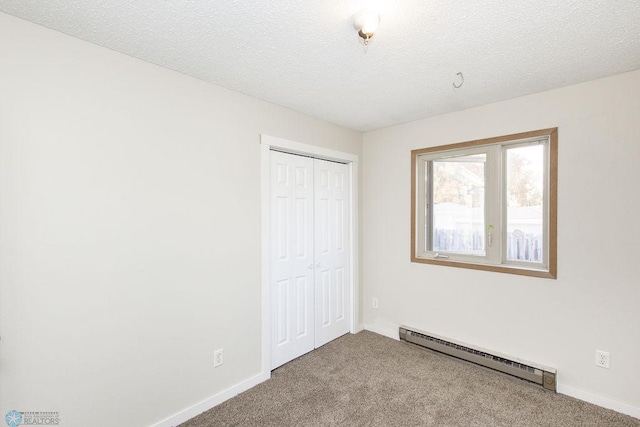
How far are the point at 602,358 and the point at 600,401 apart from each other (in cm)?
31

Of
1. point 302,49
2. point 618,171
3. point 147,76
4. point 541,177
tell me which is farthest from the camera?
point 541,177

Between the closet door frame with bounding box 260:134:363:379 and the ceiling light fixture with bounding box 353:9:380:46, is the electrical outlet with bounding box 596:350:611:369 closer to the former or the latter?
the closet door frame with bounding box 260:134:363:379

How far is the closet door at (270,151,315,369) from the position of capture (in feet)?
9.04

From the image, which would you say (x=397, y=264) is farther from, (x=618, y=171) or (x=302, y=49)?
(x=302, y=49)

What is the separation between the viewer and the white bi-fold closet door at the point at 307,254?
2.79 metres

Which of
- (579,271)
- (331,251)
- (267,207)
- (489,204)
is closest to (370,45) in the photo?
(267,207)

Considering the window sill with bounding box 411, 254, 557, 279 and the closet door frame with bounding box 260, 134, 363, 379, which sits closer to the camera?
the window sill with bounding box 411, 254, 557, 279

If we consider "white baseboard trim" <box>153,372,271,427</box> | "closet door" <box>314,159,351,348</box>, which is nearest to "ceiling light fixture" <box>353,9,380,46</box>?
"closet door" <box>314,159,351,348</box>

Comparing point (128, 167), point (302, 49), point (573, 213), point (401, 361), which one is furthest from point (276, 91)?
point (401, 361)

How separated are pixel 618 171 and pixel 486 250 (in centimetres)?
110

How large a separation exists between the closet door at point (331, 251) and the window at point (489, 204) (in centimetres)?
80

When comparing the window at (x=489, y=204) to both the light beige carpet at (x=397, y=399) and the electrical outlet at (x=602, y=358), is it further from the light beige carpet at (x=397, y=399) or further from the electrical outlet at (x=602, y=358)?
the light beige carpet at (x=397, y=399)

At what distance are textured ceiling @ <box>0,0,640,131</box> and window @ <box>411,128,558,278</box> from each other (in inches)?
22.4

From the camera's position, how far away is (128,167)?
184cm
